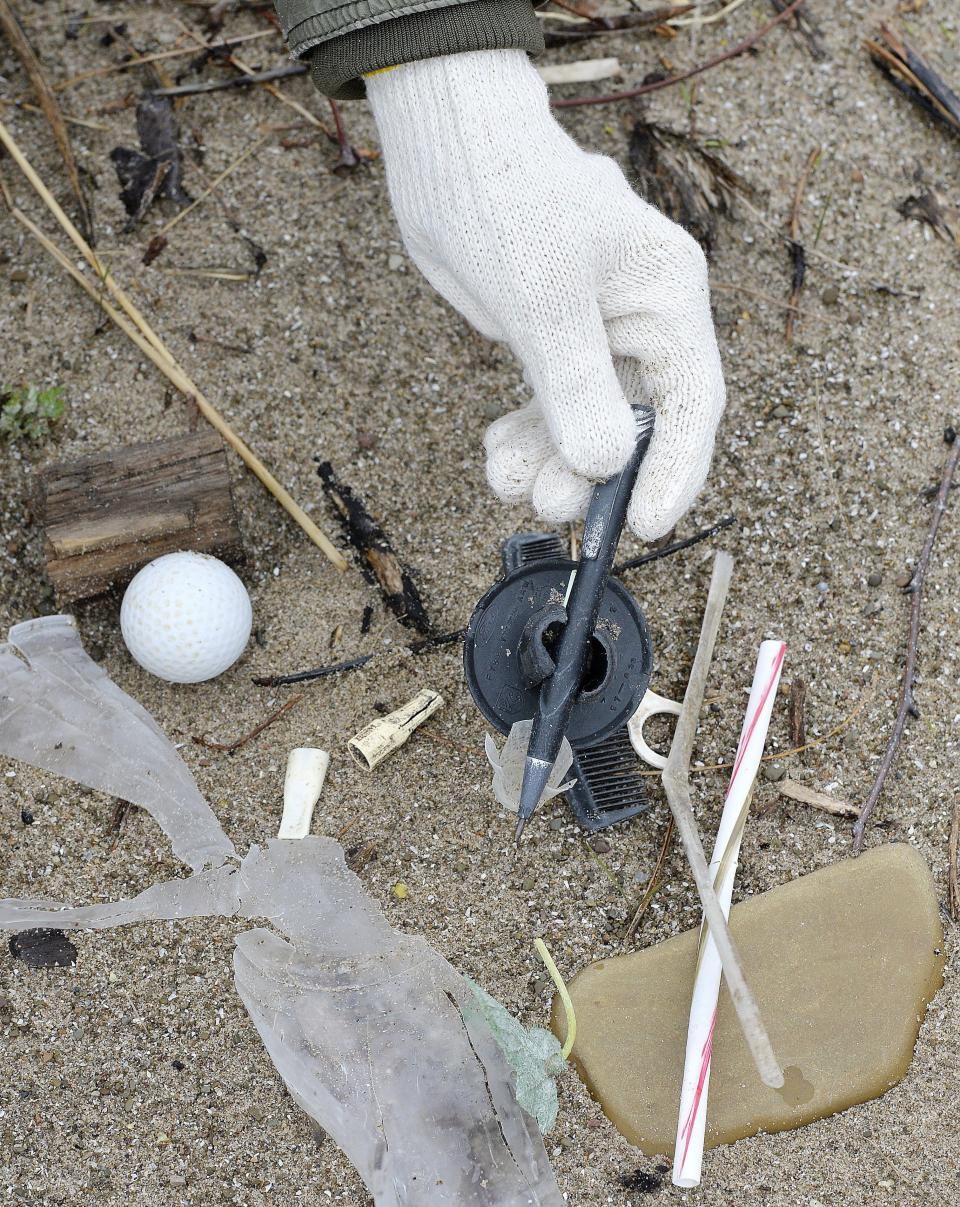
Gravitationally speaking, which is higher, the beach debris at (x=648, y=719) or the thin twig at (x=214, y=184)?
the thin twig at (x=214, y=184)

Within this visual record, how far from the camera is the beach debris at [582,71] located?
234 cm

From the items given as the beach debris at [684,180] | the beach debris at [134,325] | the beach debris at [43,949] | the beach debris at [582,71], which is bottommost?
the beach debris at [43,949]

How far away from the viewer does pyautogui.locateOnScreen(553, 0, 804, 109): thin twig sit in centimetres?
232

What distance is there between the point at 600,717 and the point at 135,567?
36.9 inches

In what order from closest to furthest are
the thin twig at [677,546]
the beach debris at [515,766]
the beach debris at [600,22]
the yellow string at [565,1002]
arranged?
the beach debris at [515,766] < the yellow string at [565,1002] < the thin twig at [677,546] < the beach debris at [600,22]

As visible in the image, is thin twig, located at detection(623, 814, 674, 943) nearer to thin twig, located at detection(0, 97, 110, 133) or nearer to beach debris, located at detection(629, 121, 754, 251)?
beach debris, located at detection(629, 121, 754, 251)

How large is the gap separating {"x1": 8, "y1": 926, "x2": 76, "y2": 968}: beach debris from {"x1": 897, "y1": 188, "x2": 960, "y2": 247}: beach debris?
2.32m

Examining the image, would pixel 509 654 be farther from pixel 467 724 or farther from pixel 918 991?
pixel 918 991

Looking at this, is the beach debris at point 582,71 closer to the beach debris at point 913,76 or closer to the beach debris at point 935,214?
the beach debris at point 913,76

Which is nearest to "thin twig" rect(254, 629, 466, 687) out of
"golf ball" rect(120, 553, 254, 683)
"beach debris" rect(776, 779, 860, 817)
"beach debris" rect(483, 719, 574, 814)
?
"golf ball" rect(120, 553, 254, 683)

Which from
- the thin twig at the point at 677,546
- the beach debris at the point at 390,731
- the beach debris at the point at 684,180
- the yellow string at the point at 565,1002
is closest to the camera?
the yellow string at the point at 565,1002

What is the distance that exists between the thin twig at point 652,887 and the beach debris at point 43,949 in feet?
3.46

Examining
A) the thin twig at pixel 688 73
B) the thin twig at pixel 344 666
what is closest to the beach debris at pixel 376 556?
the thin twig at pixel 344 666

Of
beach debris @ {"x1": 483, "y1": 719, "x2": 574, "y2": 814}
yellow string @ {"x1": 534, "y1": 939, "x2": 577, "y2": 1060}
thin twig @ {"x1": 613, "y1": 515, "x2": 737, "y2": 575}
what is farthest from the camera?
thin twig @ {"x1": 613, "y1": 515, "x2": 737, "y2": 575}
